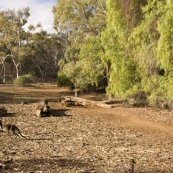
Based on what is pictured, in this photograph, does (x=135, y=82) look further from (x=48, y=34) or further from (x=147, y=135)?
(x=48, y=34)

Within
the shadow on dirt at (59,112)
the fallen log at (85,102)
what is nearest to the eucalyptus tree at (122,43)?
the fallen log at (85,102)

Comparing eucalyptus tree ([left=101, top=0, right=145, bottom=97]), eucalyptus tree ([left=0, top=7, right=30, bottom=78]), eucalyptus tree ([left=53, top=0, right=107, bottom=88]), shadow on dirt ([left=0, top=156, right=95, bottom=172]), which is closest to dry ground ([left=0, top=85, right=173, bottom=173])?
shadow on dirt ([left=0, top=156, right=95, bottom=172])

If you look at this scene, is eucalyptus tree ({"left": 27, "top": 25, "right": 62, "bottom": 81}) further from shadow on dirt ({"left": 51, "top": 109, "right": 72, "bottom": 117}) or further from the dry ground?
the dry ground

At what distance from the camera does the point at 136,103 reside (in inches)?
650

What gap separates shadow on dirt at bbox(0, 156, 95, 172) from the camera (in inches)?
230

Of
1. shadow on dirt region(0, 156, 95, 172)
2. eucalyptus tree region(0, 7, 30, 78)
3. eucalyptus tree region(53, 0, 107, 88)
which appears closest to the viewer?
shadow on dirt region(0, 156, 95, 172)

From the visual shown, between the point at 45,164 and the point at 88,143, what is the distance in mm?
2408

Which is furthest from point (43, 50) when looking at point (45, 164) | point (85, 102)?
point (45, 164)

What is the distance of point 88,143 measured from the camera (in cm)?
838

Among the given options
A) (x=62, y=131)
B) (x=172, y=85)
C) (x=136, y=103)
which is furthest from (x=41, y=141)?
(x=136, y=103)

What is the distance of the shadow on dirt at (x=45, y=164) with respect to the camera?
5.84 metres

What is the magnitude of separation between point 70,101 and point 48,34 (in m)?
36.8

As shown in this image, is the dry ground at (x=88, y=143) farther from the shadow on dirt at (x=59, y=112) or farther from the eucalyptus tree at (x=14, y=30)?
the eucalyptus tree at (x=14, y=30)


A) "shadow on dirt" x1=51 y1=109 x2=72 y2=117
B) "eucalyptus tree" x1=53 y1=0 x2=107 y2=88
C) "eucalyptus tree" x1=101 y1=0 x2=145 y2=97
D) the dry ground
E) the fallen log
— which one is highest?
"eucalyptus tree" x1=53 y1=0 x2=107 y2=88
